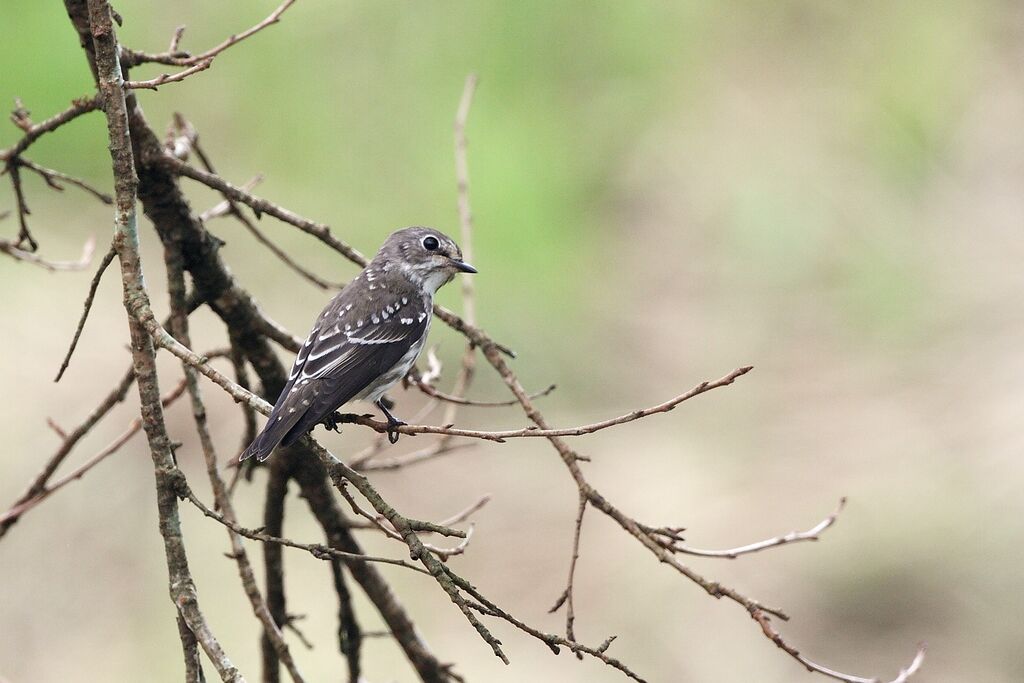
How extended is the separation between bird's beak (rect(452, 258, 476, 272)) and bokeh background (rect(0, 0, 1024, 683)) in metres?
3.33

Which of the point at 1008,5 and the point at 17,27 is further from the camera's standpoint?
the point at 1008,5

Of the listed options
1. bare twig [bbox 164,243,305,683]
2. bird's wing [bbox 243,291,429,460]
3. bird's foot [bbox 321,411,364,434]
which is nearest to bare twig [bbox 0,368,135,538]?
bare twig [bbox 164,243,305,683]

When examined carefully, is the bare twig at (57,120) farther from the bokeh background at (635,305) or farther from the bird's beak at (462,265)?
the bokeh background at (635,305)

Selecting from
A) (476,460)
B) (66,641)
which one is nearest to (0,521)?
(66,641)

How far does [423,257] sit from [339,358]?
2.92 ft

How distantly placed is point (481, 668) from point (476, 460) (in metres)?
2.16

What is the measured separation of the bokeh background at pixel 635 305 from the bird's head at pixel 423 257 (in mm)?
3215

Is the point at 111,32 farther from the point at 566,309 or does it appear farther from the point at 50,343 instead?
the point at 566,309

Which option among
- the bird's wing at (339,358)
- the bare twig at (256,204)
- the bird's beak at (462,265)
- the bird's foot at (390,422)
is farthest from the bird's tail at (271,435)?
the bird's beak at (462,265)

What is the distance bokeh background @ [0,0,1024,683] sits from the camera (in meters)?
7.38

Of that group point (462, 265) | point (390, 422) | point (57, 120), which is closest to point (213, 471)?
point (390, 422)

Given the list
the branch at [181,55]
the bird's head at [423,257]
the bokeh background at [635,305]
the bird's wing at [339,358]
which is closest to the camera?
the branch at [181,55]

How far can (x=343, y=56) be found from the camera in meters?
10.6

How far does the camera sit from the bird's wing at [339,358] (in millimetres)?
3242
